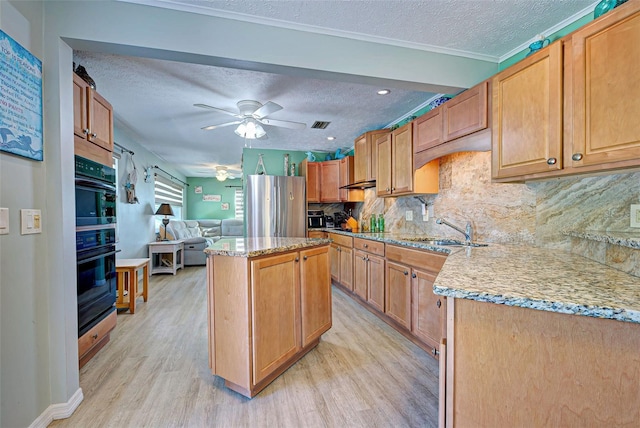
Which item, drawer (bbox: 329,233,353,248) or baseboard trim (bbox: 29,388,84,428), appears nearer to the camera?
baseboard trim (bbox: 29,388,84,428)

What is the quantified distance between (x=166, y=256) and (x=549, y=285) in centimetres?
606

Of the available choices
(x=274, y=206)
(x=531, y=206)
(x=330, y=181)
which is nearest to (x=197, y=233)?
(x=274, y=206)

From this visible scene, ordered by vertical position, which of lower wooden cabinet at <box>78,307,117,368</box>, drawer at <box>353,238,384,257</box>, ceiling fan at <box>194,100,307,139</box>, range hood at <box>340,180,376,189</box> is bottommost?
lower wooden cabinet at <box>78,307,117,368</box>

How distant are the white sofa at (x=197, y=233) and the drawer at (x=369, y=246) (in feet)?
12.1

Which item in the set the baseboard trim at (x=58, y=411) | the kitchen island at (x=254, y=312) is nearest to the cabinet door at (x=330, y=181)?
the kitchen island at (x=254, y=312)

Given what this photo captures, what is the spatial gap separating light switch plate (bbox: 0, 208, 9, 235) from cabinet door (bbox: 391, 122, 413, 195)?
2860mm

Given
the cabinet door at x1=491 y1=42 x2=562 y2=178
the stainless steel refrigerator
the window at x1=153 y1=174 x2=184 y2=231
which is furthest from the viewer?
the window at x1=153 y1=174 x2=184 y2=231

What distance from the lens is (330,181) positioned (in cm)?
484

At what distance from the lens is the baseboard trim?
4.68 feet

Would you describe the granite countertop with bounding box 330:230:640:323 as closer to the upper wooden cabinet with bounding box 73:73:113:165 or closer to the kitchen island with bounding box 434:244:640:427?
the kitchen island with bounding box 434:244:640:427

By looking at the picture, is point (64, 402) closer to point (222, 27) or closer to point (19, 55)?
point (19, 55)

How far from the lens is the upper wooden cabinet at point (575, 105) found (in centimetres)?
122

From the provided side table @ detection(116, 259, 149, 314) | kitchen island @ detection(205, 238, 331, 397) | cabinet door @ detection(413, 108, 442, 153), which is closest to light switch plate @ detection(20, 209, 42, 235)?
kitchen island @ detection(205, 238, 331, 397)

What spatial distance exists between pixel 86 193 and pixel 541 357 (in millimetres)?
2620
